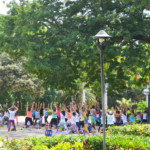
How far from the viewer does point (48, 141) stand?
8.66 m

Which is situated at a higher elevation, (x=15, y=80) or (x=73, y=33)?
(x=73, y=33)

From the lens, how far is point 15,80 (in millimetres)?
28516

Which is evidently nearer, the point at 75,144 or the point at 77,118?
the point at 75,144

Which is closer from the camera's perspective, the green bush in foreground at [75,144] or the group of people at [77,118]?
the green bush in foreground at [75,144]

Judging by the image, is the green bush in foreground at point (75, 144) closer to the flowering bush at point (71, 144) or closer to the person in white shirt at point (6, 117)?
the flowering bush at point (71, 144)

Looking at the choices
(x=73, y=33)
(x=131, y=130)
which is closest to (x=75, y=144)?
(x=131, y=130)

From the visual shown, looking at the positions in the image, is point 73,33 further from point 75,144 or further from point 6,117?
point 75,144

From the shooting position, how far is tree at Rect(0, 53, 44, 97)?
28434mm

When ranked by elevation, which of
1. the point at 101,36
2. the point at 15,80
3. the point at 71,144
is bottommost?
the point at 71,144

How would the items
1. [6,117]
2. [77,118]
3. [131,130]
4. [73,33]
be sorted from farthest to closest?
[6,117]
[73,33]
[77,118]
[131,130]

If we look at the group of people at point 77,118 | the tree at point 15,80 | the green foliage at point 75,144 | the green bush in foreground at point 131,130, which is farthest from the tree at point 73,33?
the tree at point 15,80

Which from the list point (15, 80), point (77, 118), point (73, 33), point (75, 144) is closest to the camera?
point (75, 144)

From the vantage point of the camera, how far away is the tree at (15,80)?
28434mm

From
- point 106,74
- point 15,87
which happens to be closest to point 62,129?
point 106,74
